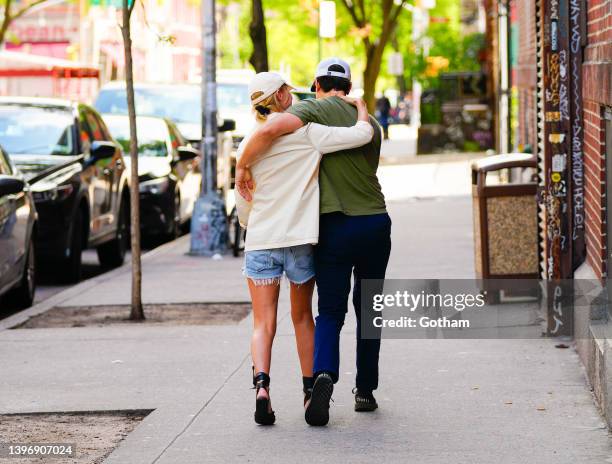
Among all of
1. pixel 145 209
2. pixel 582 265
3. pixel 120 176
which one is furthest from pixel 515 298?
pixel 145 209

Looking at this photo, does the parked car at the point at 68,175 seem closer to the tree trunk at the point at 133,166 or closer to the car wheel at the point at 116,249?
the car wheel at the point at 116,249

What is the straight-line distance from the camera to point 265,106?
22.1 ft

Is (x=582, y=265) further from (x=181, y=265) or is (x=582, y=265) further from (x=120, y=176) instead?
(x=120, y=176)

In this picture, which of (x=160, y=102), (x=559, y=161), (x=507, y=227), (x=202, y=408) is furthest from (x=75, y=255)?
(x=160, y=102)

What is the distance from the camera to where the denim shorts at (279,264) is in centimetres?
677

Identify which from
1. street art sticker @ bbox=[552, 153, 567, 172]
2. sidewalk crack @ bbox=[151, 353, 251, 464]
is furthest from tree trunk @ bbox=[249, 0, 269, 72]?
sidewalk crack @ bbox=[151, 353, 251, 464]

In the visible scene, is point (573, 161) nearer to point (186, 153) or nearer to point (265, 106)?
point (265, 106)

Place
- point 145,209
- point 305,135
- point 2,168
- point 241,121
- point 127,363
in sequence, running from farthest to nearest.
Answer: point 241,121, point 145,209, point 2,168, point 127,363, point 305,135

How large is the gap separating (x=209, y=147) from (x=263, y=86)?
9.11m

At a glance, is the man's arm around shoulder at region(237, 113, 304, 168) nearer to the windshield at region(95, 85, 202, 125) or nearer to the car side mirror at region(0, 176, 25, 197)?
the car side mirror at region(0, 176, 25, 197)

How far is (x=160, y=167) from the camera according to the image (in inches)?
680

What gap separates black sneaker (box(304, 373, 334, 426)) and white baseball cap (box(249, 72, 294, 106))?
1292mm

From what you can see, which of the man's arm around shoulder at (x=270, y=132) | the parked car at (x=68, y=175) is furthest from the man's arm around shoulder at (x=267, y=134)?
the parked car at (x=68, y=175)

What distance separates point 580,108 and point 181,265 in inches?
253
